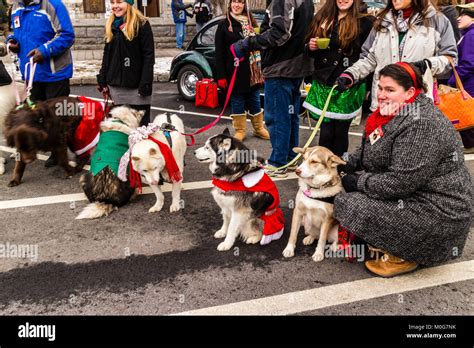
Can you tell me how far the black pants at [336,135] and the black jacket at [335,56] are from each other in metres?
0.46

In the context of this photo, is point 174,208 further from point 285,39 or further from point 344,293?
point 285,39

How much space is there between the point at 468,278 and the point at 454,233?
0.47m

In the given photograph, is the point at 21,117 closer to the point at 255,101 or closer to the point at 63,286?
the point at 63,286

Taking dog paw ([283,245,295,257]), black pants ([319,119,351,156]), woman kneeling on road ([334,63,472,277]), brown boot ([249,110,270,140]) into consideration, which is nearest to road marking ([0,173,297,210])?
black pants ([319,119,351,156])

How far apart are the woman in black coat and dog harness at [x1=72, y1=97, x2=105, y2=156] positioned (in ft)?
5.74

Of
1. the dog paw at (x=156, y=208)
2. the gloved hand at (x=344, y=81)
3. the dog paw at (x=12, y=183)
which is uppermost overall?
the gloved hand at (x=344, y=81)

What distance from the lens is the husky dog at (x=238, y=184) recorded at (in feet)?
12.2

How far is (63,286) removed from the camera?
3355 millimetres

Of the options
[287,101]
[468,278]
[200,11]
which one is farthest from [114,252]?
[200,11]

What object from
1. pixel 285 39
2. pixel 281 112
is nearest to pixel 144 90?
pixel 281 112

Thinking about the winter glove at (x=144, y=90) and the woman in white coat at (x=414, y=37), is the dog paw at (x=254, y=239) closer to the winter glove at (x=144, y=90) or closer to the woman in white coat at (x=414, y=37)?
the woman in white coat at (x=414, y=37)

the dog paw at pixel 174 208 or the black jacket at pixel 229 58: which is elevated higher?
the black jacket at pixel 229 58

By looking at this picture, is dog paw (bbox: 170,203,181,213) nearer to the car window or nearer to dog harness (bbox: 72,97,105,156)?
dog harness (bbox: 72,97,105,156)

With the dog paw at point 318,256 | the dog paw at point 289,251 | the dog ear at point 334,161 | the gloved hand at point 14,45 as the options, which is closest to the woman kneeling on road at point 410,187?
the dog ear at point 334,161
